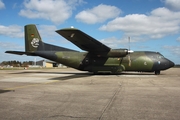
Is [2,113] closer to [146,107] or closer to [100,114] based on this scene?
[100,114]

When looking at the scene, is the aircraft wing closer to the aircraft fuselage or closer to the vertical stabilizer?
the aircraft fuselage

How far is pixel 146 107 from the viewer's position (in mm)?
6129

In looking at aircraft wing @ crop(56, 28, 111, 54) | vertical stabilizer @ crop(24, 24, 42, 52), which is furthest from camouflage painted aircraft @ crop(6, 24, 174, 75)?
vertical stabilizer @ crop(24, 24, 42, 52)

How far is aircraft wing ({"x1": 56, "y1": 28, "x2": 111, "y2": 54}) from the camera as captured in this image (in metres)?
18.2

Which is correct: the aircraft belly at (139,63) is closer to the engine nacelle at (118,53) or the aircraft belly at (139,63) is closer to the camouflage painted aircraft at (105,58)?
the camouflage painted aircraft at (105,58)

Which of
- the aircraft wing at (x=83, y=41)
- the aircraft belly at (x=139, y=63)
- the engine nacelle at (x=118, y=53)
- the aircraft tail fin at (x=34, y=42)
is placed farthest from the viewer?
the aircraft tail fin at (x=34, y=42)

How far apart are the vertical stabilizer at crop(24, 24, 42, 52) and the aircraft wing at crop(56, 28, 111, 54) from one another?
638 centimetres

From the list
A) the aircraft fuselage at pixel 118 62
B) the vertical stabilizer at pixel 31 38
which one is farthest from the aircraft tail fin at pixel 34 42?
the aircraft fuselage at pixel 118 62

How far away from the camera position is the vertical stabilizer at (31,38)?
24797mm

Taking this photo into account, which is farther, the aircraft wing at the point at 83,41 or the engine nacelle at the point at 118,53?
the engine nacelle at the point at 118,53

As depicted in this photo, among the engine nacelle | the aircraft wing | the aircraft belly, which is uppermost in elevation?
the aircraft wing

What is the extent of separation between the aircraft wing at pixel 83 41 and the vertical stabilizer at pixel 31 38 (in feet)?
20.9

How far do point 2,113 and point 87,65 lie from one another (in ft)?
59.0

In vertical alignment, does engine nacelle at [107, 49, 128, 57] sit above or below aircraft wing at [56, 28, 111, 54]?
below
